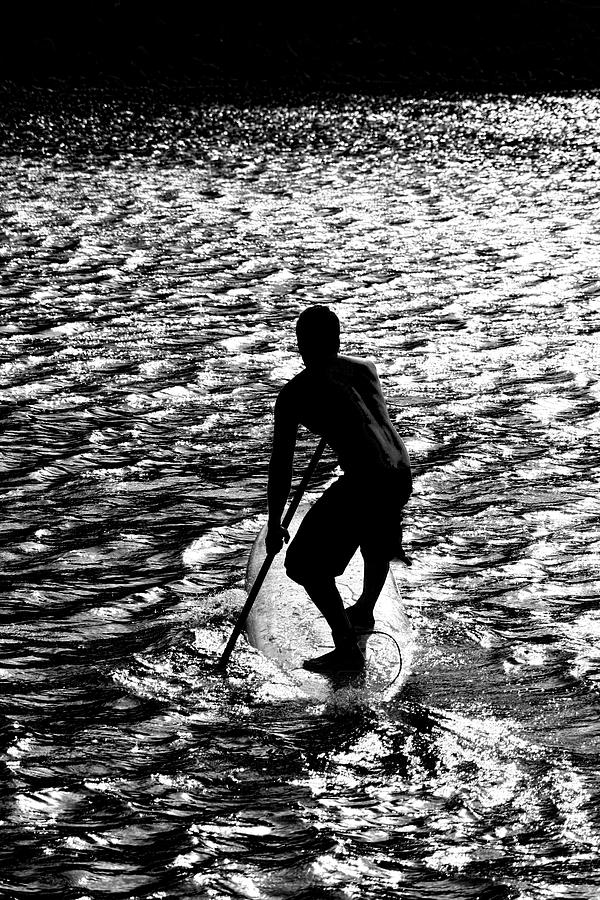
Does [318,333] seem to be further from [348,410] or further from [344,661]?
[344,661]

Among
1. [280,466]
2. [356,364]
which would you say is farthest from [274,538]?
[356,364]

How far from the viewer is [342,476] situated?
8367 mm

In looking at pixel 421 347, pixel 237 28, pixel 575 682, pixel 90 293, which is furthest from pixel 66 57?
pixel 575 682

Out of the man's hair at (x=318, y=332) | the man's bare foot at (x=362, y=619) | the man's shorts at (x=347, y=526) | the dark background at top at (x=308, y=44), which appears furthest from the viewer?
the dark background at top at (x=308, y=44)

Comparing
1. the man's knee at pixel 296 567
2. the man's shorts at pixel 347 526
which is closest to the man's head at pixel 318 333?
the man's shorts at pixel 347 526

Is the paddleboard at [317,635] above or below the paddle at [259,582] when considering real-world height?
below

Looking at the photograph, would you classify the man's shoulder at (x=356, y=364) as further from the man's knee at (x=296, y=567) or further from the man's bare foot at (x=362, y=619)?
the man's bare foot at (x=362, y=619)

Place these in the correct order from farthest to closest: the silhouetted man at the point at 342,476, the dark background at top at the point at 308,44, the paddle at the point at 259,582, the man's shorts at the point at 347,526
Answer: the dark background at top at the point at 308,44, the paddle at the point at 259,582, the man's shorts at the point at 347,526, the silhouetted man at the point at 342,476

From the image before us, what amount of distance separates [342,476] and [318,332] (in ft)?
3.22

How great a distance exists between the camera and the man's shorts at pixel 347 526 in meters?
8.37

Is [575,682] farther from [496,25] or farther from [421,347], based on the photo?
[496,25]

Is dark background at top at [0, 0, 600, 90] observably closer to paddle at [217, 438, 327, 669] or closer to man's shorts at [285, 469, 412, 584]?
paddle at [217, 438, 327, 669]

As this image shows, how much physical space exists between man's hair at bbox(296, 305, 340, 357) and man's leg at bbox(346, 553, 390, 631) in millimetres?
1515

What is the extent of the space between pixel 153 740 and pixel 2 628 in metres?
2.06
